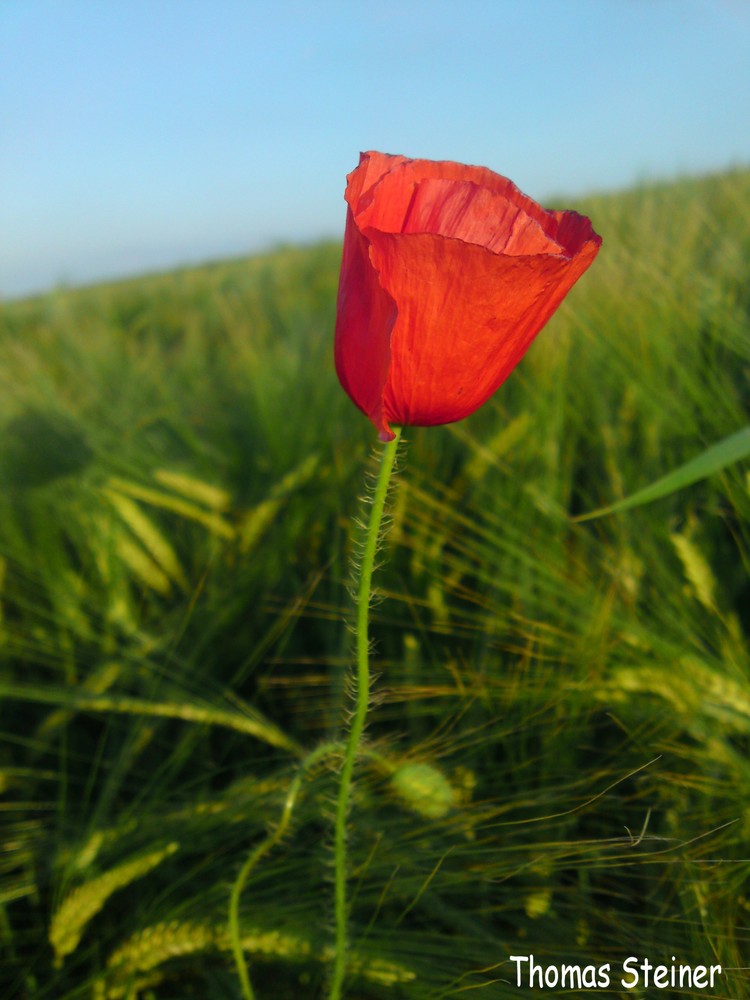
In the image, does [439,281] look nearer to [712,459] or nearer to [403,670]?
[712,459]

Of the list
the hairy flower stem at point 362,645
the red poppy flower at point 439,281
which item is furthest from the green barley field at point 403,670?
the red poppy flower at point 439,281

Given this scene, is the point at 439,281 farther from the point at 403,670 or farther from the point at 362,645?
the point at 403,670

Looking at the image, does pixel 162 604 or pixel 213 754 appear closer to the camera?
pixel 213 754

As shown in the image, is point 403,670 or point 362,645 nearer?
point 362,645

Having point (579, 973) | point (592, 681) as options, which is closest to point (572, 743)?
point (592, 681)

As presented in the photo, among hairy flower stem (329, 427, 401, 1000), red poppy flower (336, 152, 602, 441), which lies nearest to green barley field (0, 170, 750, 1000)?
hairy flower stem (329, 427, 401, 1000)

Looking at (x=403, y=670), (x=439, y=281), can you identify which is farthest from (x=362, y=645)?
(x=403, y=670)

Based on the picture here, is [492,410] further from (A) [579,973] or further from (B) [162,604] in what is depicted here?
(A) [579,973]
